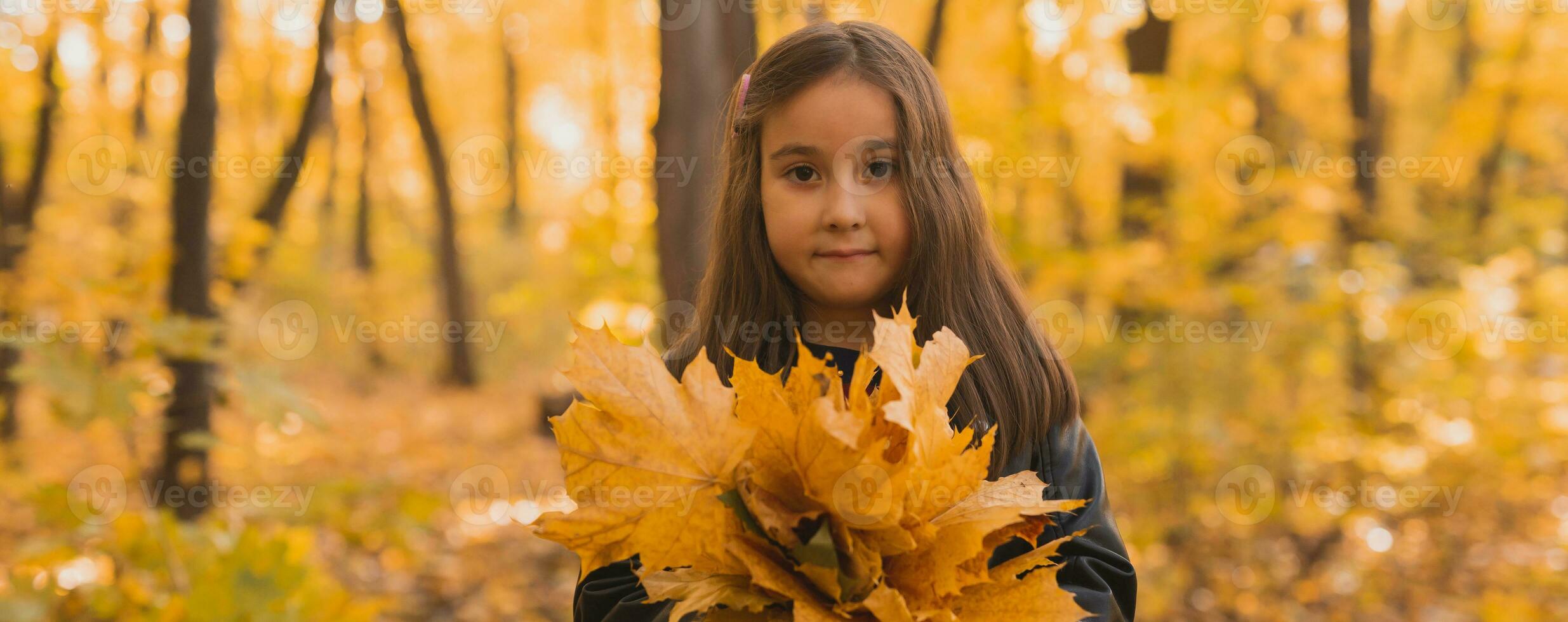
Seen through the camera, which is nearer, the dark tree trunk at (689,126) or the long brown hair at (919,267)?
the long brown hair at (919,267)

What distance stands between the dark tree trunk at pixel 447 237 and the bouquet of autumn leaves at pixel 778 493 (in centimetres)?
889

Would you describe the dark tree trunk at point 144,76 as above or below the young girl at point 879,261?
above

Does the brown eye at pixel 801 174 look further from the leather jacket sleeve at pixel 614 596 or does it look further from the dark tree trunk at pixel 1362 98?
the dark tree trunk at pixel 1362 98

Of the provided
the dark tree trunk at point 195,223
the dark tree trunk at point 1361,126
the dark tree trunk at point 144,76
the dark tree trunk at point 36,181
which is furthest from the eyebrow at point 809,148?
the dark tree trunk at point 144,76

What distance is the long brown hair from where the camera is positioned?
1593 mm

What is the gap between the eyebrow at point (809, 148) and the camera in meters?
1.56

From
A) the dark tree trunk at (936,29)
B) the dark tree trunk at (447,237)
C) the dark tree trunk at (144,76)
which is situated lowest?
the dark tree trunk at (447,237)

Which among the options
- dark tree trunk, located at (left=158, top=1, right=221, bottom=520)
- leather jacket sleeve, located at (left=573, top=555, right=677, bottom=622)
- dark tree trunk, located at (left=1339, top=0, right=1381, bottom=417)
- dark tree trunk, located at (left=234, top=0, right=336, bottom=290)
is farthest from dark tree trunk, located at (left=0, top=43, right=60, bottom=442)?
dark tree trunk, located at (left=1339, top=0, right=1381, bottom=417)

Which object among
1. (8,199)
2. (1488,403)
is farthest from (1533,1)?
(8,199)

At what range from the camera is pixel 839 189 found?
60.6 inches

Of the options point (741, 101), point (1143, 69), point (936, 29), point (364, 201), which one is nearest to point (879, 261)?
point (741, 101)

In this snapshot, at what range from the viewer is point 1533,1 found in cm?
648

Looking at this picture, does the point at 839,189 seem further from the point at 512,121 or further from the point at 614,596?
the point at 512,121

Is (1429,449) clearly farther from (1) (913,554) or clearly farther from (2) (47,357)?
(2) (47,357)
